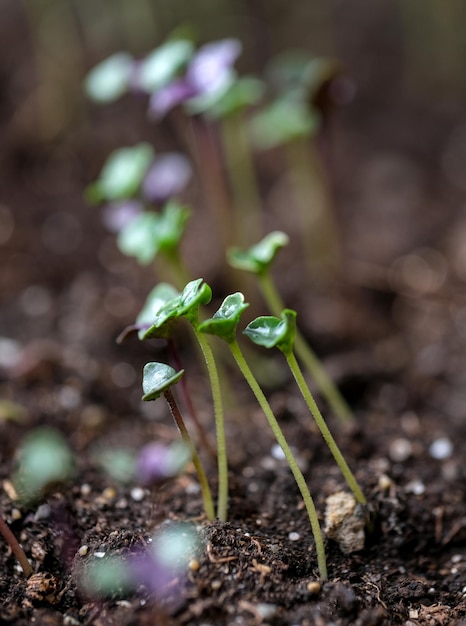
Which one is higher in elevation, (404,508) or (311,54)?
(311,54)

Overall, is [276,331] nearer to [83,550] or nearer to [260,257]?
[260,257]

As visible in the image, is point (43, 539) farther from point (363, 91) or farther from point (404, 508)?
point (363, 91)

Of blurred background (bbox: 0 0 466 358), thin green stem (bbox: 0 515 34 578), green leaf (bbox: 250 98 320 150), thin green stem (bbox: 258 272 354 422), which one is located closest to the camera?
thin green stem (bbox: 0 515 34 578)

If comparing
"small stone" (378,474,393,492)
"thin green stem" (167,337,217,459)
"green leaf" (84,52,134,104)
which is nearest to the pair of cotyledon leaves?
"thin green stem" (167,337,217,459)

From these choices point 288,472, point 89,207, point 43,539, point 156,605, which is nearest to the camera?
point 156,605

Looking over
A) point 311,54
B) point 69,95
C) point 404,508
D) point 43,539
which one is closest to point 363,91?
point 311,54

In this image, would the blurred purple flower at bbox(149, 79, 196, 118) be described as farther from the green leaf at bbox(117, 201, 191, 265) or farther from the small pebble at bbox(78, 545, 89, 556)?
the small pebble at bbox(78, 545, 89, 556)
